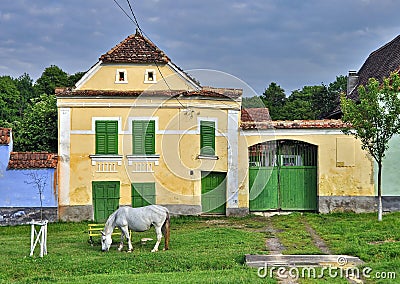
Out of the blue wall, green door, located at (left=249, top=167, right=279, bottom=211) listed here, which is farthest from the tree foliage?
green door, located at (left=249, top=167, right=279, bottom=211)

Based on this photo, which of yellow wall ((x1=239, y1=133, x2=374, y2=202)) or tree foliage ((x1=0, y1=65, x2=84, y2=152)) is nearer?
yellow wall ((x1=239, y1=133, x2=374, y2=202))

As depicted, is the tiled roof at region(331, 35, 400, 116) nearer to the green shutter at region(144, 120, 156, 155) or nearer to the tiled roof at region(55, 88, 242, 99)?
the tiled roof at region(55, 88, 242, 99)

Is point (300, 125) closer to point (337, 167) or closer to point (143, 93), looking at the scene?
point (337, 167)

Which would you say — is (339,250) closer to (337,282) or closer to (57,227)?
(337,282)

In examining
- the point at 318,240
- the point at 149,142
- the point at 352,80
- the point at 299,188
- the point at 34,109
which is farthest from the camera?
the point at 352,80

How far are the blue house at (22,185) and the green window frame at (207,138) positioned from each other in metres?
5.33

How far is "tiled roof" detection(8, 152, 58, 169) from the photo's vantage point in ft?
62.0

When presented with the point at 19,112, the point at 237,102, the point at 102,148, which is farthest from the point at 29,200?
the point at 19,112

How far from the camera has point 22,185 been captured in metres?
18.9

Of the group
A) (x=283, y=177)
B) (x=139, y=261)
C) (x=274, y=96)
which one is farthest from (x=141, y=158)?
(x=274, y=96)

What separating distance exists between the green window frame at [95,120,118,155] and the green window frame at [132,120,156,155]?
68 centimetres

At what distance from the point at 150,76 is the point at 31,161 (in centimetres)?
523

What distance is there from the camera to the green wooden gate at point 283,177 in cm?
2056

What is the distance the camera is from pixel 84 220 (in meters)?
19.5
